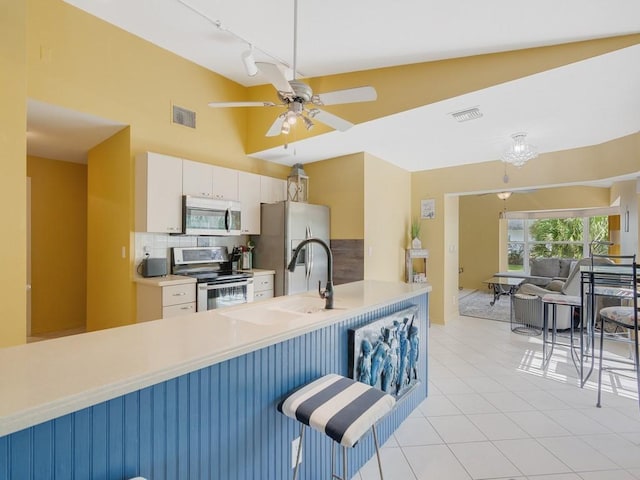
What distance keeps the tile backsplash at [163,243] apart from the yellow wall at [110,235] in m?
0.09

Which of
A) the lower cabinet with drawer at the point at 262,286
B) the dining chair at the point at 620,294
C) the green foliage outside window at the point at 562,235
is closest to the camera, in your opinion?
the dining chair at the point at 620,294

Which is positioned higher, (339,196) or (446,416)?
(339,196)

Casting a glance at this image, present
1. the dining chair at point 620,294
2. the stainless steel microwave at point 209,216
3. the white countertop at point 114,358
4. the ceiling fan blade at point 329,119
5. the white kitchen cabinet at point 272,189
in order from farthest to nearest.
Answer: the white kitchen cabinet at point 272,189, the stainless steel microwave at point 209,216, the dining chair at point 620,294, the ceiling fan blade at point 329,119, the white countertop at point 114,358

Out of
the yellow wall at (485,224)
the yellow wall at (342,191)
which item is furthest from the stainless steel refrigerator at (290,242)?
the yellow wall at (485,224)

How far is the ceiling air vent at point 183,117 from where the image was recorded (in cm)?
394

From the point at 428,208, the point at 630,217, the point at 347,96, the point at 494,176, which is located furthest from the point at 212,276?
the point at 630,217

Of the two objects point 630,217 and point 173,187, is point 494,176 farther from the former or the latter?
point 173,187

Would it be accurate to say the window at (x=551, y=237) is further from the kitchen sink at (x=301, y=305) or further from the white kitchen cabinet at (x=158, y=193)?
the white kitchen cabinet at (x=158, y=193)

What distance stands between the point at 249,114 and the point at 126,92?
1604mm

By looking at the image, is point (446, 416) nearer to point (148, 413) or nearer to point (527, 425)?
point (527, 425)

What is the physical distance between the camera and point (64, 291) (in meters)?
4.96

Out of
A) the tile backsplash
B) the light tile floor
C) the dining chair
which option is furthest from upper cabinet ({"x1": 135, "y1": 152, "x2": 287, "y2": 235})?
the dining chair

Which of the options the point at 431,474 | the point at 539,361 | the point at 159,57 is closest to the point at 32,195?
the point at 159,57

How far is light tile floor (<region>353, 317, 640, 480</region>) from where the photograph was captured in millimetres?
2021
